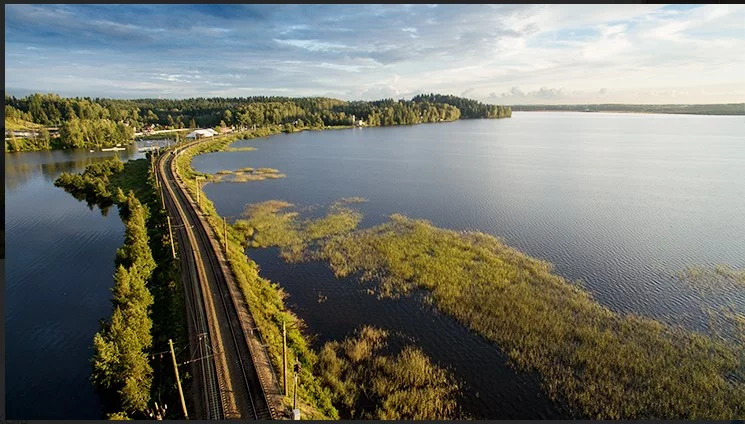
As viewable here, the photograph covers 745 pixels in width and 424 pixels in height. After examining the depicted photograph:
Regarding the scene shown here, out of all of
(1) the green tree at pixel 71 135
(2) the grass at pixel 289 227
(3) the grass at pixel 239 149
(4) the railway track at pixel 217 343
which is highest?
(1) the green tree at pixel 71 135

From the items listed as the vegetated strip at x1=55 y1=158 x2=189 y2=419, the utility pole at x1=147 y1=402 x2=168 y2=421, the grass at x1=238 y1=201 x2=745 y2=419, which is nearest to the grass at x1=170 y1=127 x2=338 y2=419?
the vegetated strip at x1=55 y1=158 x2=189 y2=419

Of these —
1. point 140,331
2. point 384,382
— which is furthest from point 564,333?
point 140,331

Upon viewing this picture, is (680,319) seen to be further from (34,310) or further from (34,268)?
(34,268)

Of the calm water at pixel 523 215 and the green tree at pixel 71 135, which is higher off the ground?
the green tree at pixel 71 135

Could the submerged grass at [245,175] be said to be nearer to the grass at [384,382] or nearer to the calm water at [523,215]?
the calm water at [523,215]

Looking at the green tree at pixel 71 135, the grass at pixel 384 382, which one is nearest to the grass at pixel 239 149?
the green tree at pixel 71 135

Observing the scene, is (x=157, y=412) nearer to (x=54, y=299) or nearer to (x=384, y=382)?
(x=384, y=382)

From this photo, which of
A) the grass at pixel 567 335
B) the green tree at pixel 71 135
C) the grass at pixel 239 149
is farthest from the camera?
the grass at pixel 239 149

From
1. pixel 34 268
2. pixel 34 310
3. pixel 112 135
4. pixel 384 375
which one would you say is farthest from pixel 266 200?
pixel 112 135
